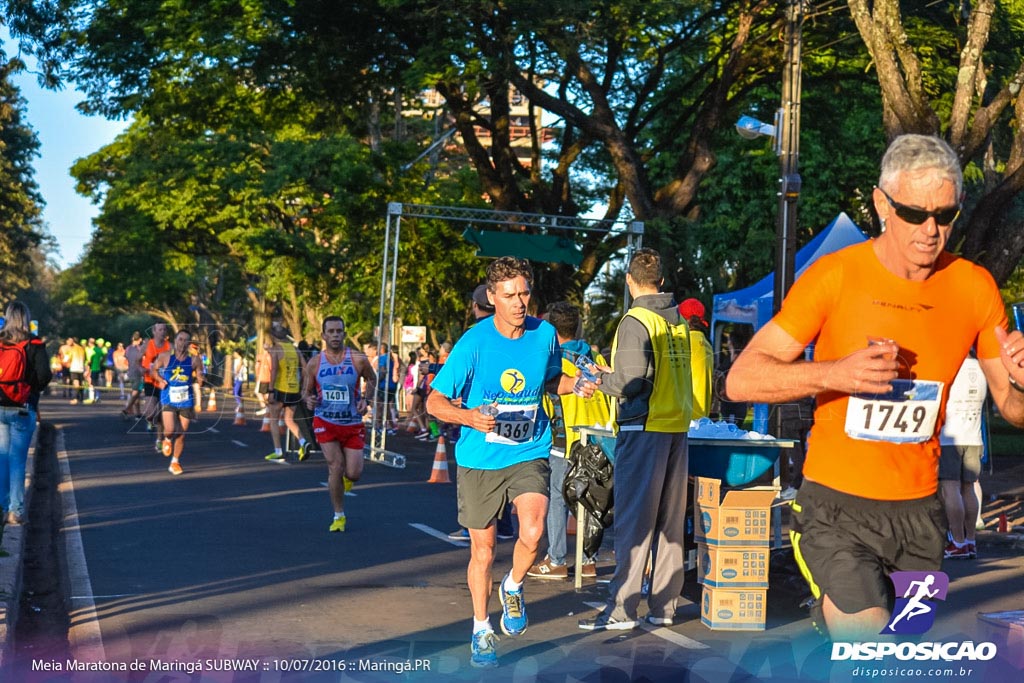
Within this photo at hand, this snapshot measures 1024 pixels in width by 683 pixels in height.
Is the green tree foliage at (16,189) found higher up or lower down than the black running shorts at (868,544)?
higher up

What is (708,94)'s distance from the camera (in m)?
25.8

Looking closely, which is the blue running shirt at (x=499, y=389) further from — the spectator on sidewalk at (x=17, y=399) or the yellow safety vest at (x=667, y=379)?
the spectator on sidewalk at (x=17, y=399)

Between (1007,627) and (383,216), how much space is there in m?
28.9

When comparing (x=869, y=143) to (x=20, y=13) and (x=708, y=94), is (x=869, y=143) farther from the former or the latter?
(x=20, y=13)

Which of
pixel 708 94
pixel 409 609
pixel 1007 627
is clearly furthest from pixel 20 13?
pixel 708 94

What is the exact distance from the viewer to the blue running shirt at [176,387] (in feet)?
60.0

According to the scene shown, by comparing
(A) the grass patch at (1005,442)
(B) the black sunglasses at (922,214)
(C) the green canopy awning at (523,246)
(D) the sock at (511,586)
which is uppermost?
(C) the green canopy awning at (523,246)

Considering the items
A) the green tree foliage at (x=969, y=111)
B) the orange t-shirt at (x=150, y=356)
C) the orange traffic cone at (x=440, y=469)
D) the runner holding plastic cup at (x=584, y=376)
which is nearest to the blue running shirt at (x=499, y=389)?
the runner holding plastic cup at (x=584, y=376)

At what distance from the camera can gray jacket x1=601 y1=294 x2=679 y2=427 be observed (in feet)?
26.9

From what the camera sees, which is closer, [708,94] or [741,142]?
[708,94]

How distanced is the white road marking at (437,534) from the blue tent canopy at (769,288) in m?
7.29

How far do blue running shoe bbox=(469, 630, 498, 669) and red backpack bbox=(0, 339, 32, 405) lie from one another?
592 cm

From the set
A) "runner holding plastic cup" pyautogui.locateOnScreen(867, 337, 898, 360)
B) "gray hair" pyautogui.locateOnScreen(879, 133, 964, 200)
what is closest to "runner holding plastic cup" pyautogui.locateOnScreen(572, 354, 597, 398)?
"gray hair" pyautogui.locateOnScreen(879, 133, 964, 200)

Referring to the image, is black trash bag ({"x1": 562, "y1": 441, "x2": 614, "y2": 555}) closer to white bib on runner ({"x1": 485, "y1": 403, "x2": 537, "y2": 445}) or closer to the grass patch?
white bib on runner ({"x1": 485, "y1": 403, "x2": 537, "y2": 445})
